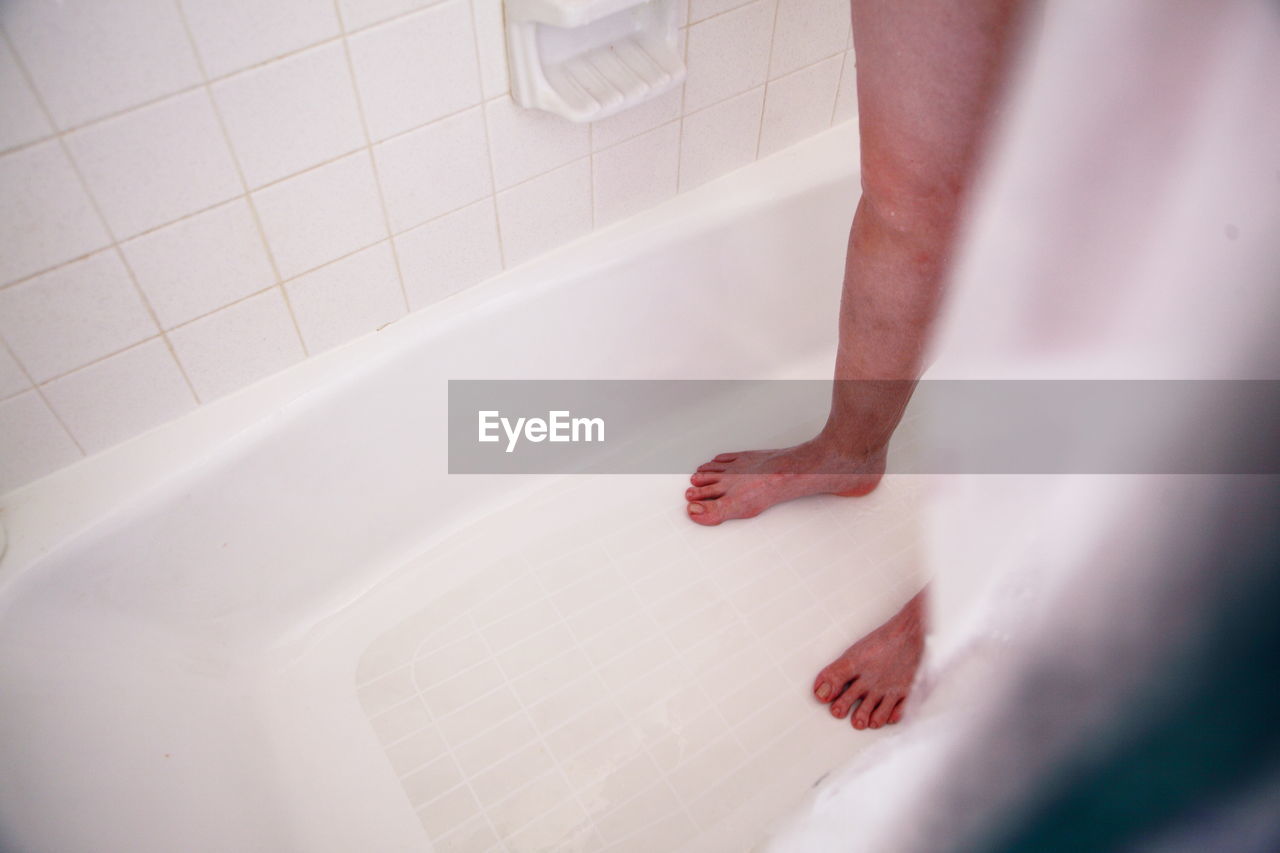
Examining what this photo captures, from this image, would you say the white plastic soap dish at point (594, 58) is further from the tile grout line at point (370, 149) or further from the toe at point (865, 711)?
the toe at point (865, 711)

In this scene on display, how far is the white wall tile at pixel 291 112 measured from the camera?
762 millimetres

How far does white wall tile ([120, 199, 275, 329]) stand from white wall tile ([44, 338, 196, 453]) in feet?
0.15

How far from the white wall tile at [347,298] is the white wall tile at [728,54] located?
0.41 metres

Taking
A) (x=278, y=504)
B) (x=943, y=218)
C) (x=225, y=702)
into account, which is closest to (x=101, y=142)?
(x=278, y=504)

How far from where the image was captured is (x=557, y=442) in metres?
1.24

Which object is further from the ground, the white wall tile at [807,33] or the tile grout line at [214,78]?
the tile grout line at [214,78]

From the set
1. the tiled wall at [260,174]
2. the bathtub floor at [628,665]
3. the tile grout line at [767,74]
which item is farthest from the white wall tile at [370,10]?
the bathtub floor at [628,665]

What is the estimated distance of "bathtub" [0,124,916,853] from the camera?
86 cm

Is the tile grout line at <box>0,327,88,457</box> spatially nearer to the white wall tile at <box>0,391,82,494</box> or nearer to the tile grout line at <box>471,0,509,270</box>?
the white wall tile at <box>0,391,82,494</box>

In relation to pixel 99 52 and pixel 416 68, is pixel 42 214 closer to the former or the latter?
pixel 99 52

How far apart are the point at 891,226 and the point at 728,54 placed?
31 centimetres

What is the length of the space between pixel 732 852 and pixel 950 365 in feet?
2.08

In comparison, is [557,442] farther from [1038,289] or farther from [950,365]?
[1038,289]

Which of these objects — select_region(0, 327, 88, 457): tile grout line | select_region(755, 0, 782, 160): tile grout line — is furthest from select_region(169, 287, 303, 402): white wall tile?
select_region(755, 0, 782, 160): tile grout line
